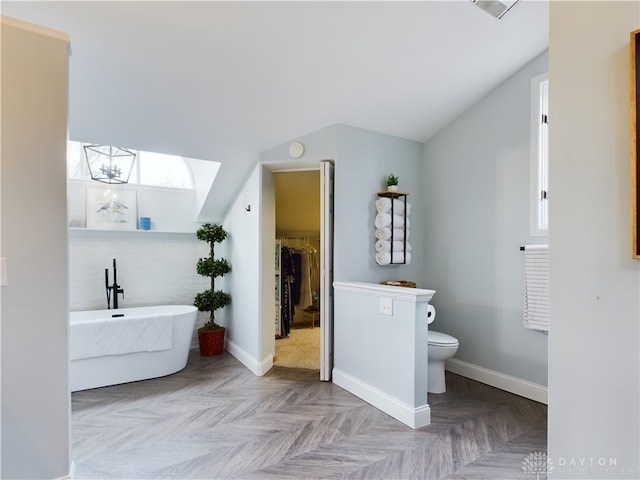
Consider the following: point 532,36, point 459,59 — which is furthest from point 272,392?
point 532,36

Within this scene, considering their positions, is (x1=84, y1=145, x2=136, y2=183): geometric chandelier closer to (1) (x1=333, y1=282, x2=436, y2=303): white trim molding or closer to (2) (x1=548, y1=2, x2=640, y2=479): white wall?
(1) (x1=333, y1=282, x2=436, y2=303): white trim molding

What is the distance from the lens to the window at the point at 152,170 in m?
3.78

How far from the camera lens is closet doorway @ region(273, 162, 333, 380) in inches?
125

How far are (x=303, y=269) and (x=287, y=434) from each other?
306 cm

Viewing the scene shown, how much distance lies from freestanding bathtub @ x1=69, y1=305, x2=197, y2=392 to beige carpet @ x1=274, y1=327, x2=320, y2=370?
103 cm

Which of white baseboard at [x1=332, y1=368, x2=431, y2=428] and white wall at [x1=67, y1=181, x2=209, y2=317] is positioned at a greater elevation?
white wall at [x1=67, y1=181, x2=209, y2=317]

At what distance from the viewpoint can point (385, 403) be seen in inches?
101

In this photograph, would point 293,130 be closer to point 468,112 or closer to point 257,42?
point 257,42

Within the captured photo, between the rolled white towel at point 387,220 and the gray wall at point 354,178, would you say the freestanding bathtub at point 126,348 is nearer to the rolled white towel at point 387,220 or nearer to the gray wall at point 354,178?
the gray wall at point 354,178

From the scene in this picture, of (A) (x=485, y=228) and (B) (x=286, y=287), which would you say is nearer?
(A) (x=485, y=228)

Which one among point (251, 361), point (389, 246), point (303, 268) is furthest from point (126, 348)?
point (303, 268)

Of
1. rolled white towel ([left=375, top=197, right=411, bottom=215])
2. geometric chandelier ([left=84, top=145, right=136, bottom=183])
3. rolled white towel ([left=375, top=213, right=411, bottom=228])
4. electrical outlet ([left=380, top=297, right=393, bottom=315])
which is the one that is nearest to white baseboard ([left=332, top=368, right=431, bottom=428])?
electrical outlet ([left=380, top=297, right=393, bottom=315])

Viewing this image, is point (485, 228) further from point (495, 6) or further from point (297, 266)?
point (297, 266)

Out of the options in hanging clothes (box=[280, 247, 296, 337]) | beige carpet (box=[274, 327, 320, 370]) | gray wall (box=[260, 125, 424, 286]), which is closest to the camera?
gray wall (box=[260, 125, 424, 286])
